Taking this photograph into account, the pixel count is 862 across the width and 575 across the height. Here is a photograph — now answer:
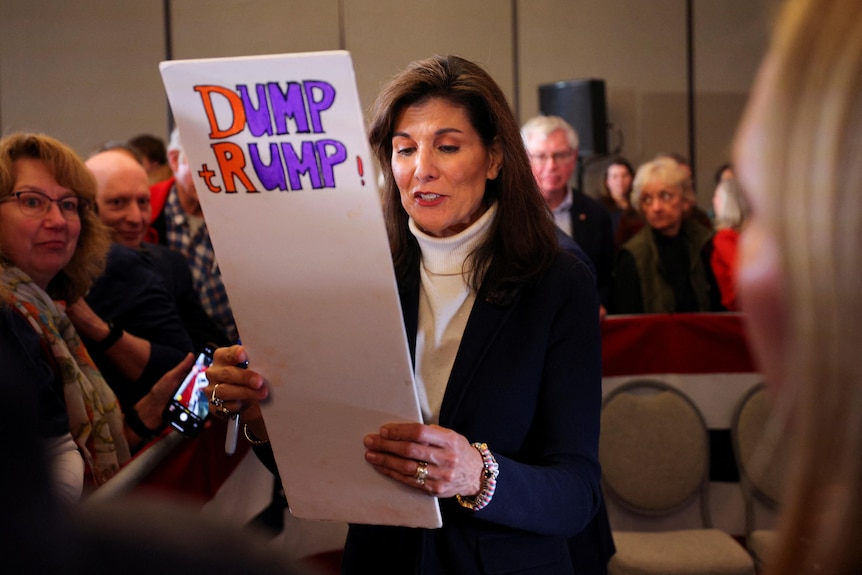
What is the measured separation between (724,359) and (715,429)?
0.31 meters

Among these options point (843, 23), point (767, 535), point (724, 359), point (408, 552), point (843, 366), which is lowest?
point (767, 535)

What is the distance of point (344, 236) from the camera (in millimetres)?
1311

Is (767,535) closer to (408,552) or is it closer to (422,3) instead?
(408,552)

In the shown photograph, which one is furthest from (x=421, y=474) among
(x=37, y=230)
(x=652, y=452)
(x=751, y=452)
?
(x=751, y=452)

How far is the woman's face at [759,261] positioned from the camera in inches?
27.2

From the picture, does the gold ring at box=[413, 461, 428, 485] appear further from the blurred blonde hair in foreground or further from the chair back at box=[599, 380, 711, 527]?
the chair back at box=[599, 380, 711, 527]

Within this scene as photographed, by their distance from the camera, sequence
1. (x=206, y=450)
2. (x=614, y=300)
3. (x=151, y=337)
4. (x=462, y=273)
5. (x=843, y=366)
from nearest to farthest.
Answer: (x=843, y=366) → (x=462, y=273) → (x=206, y=450) → (x=151, y=337) → (x=614, y=300)

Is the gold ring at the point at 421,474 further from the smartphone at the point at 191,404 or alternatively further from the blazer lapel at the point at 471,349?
the smartphone at the point at 191,404

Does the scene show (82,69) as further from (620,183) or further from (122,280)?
(122,280)

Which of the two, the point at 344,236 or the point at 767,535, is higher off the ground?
the point at 344,236

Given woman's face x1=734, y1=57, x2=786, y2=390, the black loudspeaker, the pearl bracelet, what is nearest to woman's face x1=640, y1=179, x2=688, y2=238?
the black loudspeaker

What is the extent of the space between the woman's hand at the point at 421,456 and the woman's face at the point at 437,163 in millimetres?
482

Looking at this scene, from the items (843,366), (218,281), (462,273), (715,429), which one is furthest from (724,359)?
(843,366)

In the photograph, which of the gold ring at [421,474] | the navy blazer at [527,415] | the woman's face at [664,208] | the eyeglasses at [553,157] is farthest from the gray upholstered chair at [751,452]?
the gold ring at [421,474]
